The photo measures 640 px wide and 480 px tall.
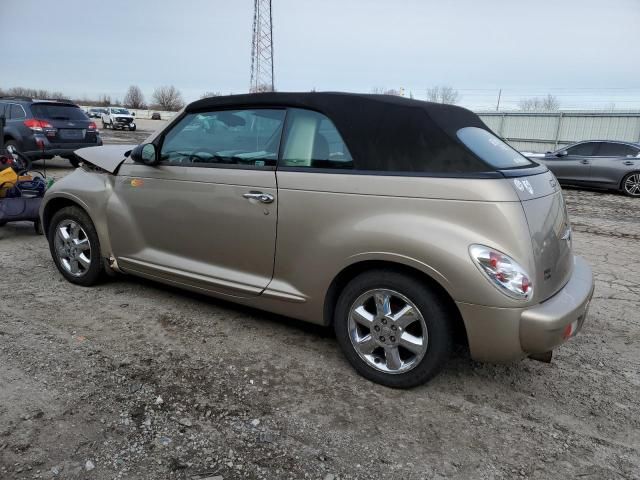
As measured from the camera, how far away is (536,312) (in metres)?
2.56

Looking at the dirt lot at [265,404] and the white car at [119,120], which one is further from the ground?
the white car at [119,120]

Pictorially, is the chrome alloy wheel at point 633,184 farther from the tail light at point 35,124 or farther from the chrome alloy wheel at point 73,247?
the tail light at point 35,124

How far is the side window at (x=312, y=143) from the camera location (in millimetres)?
3080

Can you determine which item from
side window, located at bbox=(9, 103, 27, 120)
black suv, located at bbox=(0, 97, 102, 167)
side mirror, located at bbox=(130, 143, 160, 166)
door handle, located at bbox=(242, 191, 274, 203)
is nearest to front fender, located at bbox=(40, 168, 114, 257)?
side mirror, located at bbox=(130, 143, 160, 166)

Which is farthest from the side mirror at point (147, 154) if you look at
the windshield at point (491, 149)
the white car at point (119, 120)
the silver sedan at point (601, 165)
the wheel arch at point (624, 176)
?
the white car at point (119, 120)

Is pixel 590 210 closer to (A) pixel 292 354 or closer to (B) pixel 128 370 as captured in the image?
(A) pixel 292 354

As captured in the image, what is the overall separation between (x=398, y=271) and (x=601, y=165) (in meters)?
11.8

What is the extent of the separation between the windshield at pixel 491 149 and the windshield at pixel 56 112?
1146 centimetres

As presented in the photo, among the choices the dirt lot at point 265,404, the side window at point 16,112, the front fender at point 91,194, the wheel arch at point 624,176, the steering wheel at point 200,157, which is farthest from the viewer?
the wheel arch at point 624,176

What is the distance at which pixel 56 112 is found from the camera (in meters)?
11.9

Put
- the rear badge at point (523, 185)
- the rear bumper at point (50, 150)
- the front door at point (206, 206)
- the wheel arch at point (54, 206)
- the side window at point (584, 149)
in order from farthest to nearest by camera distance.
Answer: the side window at point (584, 149)
the rear bumper at point (50, 150)
the wheel arch at point (54, 206)
the front door at point (206, 206)
the rear badge at point (523, 185)

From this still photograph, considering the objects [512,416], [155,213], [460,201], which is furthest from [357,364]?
[155,213]

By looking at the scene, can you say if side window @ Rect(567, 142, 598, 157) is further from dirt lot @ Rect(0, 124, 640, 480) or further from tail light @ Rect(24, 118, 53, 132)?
tail light @ Rect(24, 118, 53, 132)

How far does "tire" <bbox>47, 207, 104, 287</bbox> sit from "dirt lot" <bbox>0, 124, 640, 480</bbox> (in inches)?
12.8
